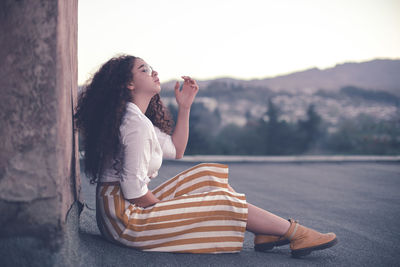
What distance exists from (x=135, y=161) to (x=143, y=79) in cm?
58

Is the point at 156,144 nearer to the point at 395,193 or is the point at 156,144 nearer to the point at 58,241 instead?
the point at 58,241

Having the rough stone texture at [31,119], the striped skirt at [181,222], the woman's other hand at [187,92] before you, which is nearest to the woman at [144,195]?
the striped skirt at [181,222]

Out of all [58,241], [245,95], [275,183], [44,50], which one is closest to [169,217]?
[58,241]

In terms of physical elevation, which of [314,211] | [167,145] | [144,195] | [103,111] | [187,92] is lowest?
[314,211]

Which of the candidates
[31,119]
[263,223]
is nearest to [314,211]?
[263,223]

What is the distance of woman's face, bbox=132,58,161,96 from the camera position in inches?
91.2

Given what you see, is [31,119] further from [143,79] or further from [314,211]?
[314,211]

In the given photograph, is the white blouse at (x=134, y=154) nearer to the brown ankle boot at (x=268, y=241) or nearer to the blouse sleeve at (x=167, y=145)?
the blouse sleeve at (x=167, y=145)

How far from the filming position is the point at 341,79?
46.5 meters

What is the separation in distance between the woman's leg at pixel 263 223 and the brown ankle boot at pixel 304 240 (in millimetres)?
41

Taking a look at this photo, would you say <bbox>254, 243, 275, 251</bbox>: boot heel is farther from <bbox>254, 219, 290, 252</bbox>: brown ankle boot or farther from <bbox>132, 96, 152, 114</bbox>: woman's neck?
<bbox>132, 96, 152, 114</bbox>: woman's neck

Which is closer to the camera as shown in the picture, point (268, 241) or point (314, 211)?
point (268, 241)

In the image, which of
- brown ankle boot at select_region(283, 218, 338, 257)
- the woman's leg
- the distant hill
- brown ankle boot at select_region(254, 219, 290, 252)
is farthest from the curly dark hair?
the distant hill

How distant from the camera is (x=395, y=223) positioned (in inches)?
134
